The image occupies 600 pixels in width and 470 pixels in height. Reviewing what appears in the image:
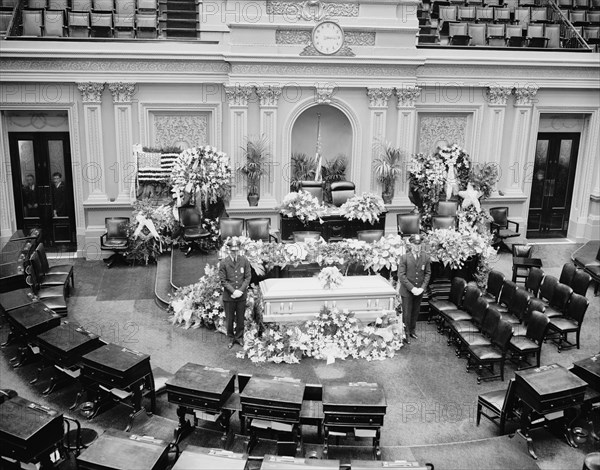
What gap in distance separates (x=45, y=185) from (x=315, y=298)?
8.40 m

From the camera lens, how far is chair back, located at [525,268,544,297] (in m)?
12.8

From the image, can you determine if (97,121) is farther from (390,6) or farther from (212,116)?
(390,6)

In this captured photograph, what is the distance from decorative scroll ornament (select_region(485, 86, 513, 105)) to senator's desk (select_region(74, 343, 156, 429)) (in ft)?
39.5

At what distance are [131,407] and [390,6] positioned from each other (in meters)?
11.4

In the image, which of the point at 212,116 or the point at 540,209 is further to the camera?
the point at 540,209

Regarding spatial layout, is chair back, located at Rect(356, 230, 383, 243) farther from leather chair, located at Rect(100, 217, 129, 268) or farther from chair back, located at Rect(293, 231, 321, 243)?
leather chair, located at Rect(100, 217, 129, 268)

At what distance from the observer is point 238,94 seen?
15.7 m

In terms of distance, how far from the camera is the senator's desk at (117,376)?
865 cm

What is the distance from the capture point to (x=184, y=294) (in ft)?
40.9

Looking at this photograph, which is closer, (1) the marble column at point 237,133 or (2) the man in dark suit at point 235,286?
(2) the man in dark suit at point 235,286

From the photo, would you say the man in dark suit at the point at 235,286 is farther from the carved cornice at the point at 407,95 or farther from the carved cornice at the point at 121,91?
the carved cornice at the point at 407,95

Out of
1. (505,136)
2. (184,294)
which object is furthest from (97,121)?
(505,136)

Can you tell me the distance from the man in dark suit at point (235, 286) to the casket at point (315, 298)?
0.41 m

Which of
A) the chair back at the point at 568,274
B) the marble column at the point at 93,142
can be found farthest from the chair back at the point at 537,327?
the marble column at the point at 93,142
